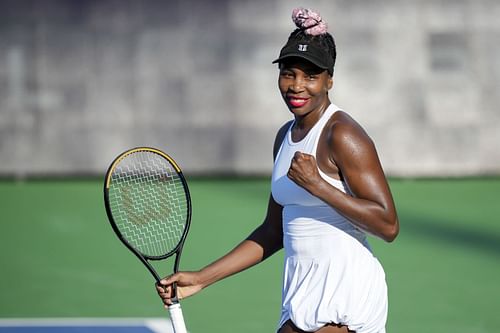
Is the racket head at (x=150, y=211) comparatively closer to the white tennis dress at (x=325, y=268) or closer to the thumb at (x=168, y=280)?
the thumb at (x=168, y=280)

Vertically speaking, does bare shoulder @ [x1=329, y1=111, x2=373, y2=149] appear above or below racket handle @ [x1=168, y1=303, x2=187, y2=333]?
above

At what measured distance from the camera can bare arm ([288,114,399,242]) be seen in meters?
2.90

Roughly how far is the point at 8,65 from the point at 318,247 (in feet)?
26.5

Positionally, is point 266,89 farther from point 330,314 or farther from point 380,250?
point 330,314

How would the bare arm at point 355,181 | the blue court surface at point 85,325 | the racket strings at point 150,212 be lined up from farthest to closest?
1. the blue court surface at point 85,325
2. the racket strings at point 150,212
3. the bare arm at point 355,181

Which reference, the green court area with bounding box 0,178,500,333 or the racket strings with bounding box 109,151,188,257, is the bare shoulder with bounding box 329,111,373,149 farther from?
the green court area with bounding box 0,178,500,333

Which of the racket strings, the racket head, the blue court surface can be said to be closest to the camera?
the racket head

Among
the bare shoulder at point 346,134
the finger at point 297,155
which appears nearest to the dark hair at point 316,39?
the bare shoulder at point 346,134

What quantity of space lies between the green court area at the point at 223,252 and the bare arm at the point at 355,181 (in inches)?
97.2

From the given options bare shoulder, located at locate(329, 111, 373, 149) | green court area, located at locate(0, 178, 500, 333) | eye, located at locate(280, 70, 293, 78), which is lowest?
green court area, located at locate(0, 178, 500, 333)

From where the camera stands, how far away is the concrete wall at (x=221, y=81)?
10.3 m

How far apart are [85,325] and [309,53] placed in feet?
9.74

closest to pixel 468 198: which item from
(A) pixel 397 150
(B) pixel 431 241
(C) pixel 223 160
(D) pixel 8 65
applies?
(A) pixel 397 150

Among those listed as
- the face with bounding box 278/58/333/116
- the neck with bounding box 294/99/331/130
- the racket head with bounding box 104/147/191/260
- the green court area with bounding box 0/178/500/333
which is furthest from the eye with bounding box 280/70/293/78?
the green court area with bounding box 0/178/500/333
